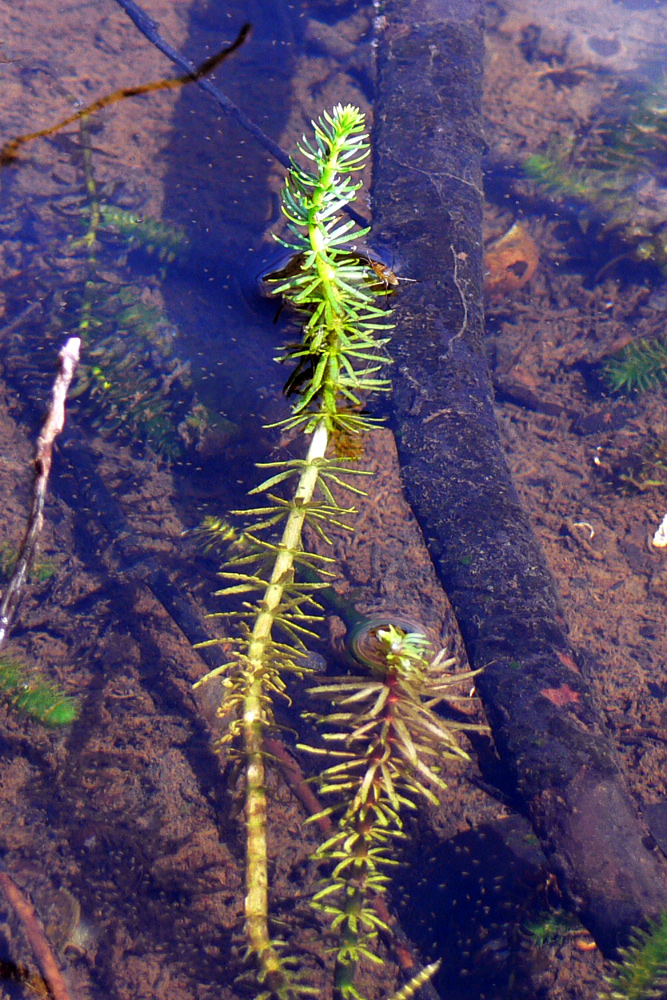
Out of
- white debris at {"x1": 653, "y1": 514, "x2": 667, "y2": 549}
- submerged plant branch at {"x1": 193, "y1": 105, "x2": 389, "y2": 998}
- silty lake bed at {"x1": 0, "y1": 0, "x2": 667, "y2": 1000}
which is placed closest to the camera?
submerged plant branch at {"x1": 193, "y1": 105, "x2": 389, "y2": 998}

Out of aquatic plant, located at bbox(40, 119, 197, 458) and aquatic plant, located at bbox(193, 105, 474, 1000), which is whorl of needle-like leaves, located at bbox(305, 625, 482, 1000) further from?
aquatic plant, located at bbox(40, 119, 197, 458)

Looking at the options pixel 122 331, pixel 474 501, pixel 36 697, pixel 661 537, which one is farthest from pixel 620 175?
pixel 36 697

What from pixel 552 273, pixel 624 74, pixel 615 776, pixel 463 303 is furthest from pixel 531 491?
pixel 624 74

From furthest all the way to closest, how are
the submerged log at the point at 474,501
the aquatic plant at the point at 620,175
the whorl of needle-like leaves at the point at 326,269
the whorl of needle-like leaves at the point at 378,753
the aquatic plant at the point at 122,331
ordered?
the aquatic plant at the point at 620,175 < the aquatic plant at the point at 122,331 < the submerged log at the point at 474,501 < the whorl of needle-like leaves at the point at 378,753 < the whorl of needle-like leaves at the point at 326,269

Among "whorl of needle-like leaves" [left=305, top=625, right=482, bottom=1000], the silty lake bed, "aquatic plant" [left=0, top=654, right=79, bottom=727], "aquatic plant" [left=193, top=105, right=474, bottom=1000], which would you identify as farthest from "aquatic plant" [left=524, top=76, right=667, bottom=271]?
"aquatic plant" [left=0, top=654, right=79, bottom=727]

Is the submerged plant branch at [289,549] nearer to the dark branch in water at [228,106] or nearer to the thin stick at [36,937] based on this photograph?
the thin stick at [36,937]

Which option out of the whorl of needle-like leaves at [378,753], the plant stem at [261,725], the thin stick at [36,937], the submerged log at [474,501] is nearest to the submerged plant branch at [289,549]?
the plant stem at [261,725]
